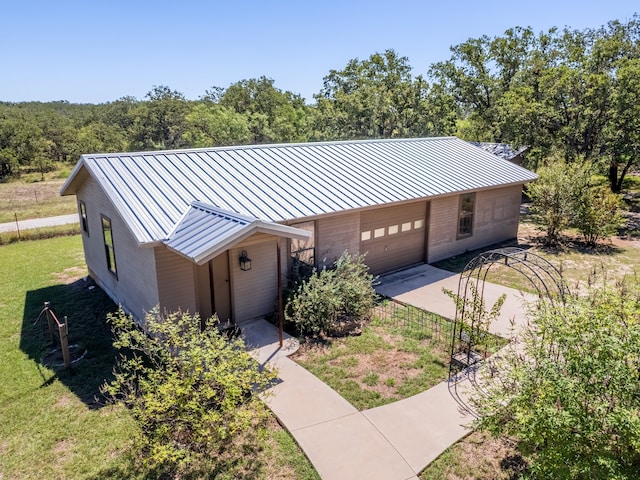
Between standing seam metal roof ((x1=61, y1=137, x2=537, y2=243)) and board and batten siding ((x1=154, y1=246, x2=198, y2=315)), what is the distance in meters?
0.58

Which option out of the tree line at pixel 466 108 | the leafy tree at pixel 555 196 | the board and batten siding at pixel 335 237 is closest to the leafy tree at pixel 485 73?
the tree line at pixel 466 108

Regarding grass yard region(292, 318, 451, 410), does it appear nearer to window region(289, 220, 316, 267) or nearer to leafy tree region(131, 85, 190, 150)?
window region(289, 220, 316, 267)

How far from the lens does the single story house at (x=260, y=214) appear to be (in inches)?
336

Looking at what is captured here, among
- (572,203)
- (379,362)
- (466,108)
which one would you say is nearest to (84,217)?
(379,362)

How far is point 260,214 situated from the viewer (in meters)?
9.73

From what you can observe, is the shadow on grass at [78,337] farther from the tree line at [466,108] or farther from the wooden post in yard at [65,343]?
the tree line at [466,108]

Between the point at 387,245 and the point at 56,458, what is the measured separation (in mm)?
9608

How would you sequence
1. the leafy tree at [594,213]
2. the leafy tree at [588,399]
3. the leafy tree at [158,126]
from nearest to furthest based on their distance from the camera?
the leafy tree at [588,399] < the leafy tree at [594,213] < the leafy tree at [158,126]

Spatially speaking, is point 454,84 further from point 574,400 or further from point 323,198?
point 574,400

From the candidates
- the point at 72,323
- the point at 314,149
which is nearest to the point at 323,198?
the point at 314,149

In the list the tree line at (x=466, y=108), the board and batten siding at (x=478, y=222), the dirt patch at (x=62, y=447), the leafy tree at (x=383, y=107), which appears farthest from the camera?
the leafy tree at (x=383, y=107)

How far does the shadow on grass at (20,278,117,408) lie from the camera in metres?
7.91

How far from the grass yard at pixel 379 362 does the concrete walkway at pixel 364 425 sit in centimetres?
23

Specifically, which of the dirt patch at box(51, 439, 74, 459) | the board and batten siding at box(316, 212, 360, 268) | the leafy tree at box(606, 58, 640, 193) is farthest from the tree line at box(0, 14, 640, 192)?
the dirt patch at box(51, 439, 74, 459)
